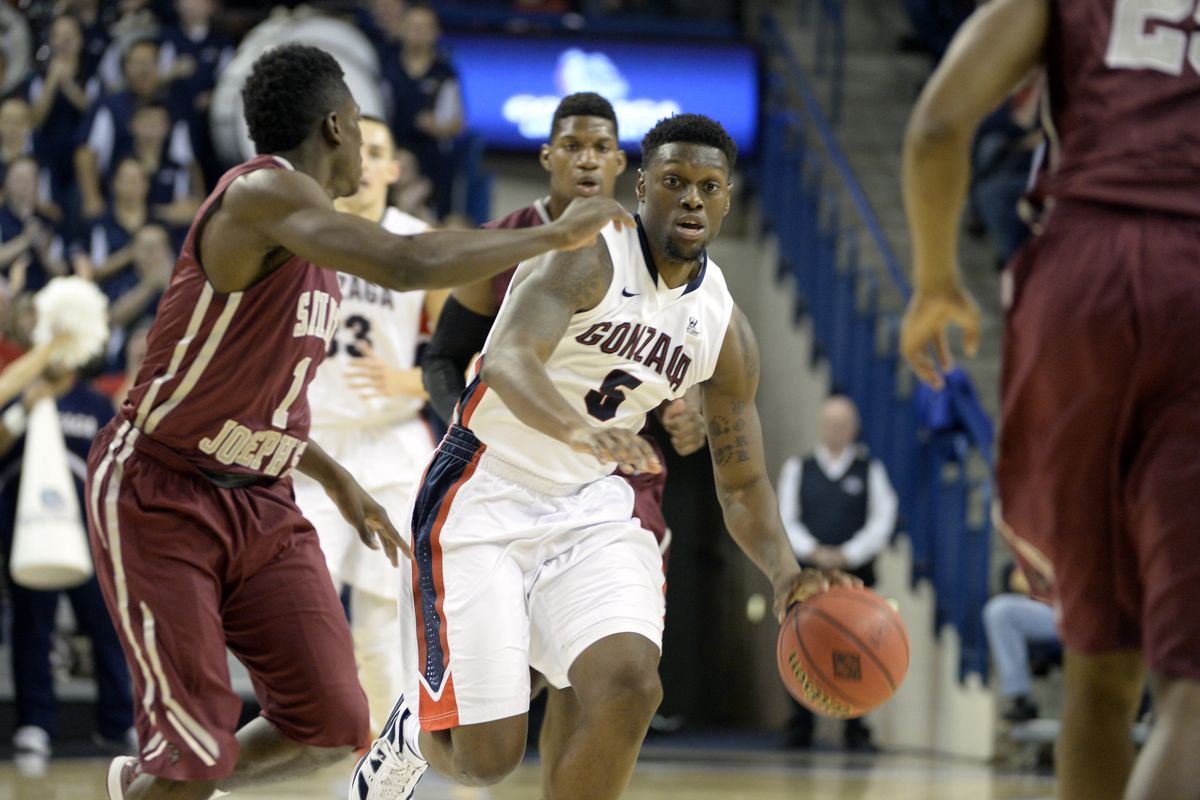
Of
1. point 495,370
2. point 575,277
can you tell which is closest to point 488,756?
point 495,370

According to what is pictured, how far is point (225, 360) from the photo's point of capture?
4324mm

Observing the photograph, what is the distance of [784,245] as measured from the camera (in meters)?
13.5

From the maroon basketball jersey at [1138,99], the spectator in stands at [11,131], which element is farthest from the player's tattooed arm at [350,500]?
the spectator in stands at [11,131]

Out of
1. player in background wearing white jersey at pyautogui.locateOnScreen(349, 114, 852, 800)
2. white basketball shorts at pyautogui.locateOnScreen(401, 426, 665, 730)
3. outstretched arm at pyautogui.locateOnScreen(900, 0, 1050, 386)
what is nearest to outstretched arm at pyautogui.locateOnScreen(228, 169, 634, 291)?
player in background wearing white jersey at pyautogui.locateOnScreen(349, 114, 852, 800)

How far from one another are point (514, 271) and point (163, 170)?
6.67 meters

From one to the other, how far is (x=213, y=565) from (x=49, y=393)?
5.35 meters

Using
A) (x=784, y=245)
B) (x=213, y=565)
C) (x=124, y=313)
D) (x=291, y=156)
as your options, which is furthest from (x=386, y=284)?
(x=784, y=245)

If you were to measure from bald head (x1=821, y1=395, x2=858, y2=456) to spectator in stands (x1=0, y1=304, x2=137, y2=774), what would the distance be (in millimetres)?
4631

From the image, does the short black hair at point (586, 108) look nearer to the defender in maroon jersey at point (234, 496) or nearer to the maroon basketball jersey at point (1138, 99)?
the defender in maroon jersey at point (234, 496)

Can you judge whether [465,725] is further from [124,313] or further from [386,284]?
[124,313]

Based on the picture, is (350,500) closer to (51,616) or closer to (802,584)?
(802,584)

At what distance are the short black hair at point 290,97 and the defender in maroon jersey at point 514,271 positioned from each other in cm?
112

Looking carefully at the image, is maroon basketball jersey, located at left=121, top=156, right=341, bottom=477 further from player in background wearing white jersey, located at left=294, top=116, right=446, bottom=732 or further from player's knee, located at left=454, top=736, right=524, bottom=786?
player in background wearing white jersey, located at left=294, top=116, right=446, bottom=732

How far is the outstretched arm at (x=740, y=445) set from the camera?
476 centimetres
